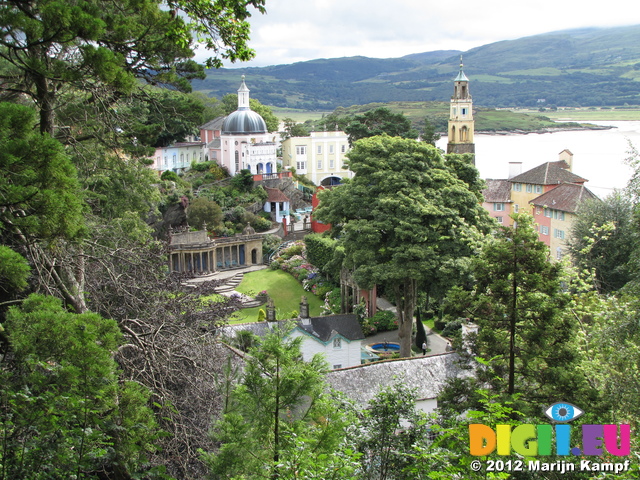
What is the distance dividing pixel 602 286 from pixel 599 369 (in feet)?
64.8

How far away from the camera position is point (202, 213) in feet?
172

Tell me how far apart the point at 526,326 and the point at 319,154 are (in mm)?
58465

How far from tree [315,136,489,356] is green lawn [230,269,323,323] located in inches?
353

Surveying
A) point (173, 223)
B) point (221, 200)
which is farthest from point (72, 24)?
point (221, 200)

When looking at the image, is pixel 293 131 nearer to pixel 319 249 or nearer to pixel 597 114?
pixel 319 249

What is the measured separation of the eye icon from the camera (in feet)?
48.7

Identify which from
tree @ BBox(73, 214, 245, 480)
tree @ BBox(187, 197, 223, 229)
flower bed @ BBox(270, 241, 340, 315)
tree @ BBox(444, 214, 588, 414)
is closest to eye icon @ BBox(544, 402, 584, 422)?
tree @ BBox(444, 214, 588, 414)

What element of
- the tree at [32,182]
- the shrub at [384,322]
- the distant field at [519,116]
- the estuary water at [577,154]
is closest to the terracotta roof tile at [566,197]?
the estuary water at [577,154]

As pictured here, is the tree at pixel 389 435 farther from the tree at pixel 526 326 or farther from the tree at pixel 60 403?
the tree at pixel 60 403

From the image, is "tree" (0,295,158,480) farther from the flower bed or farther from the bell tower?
the bell tower

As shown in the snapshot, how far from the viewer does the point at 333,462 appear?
33.3 feet

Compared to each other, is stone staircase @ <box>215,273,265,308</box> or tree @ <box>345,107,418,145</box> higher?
tree @ <box>345,107,418,145</box>

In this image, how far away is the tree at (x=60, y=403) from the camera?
27.8 ft

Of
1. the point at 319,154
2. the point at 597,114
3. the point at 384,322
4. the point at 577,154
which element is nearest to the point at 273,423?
the point at 384,322
